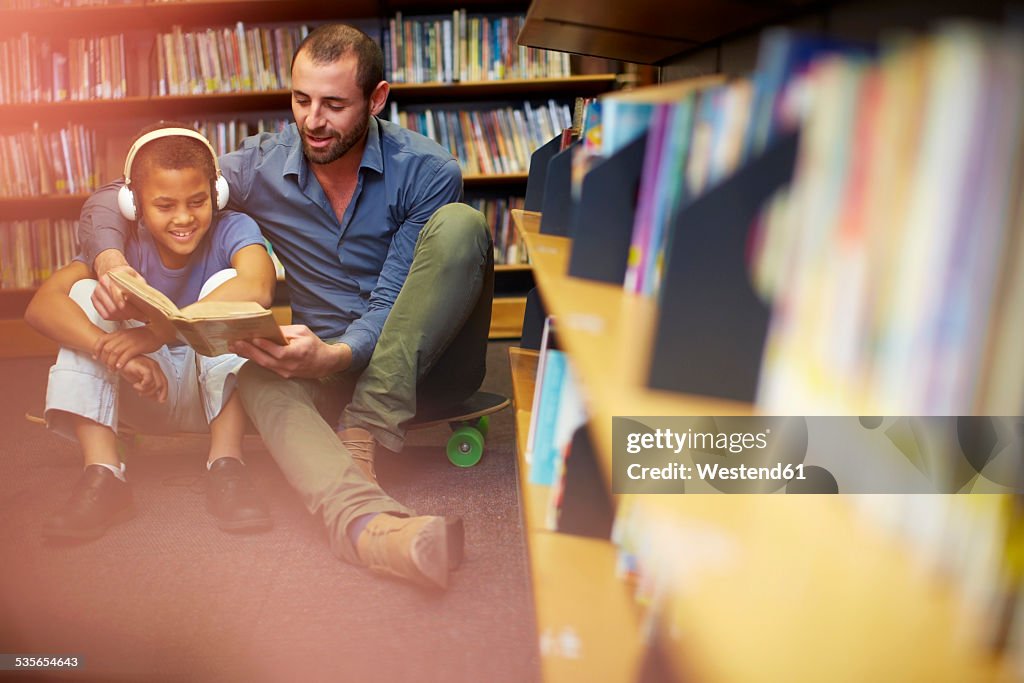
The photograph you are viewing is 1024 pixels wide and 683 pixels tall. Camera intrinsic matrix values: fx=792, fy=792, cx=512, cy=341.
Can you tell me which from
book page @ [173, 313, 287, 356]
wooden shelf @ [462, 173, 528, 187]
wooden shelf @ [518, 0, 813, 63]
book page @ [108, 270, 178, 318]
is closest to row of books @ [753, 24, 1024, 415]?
wooden shelf @ [518, 0, 813, 63]

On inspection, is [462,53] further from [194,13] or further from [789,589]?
[789,589]

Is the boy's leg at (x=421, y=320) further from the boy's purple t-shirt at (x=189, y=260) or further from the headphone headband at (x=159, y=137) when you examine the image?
the headphone headband at (x=159, y=137)

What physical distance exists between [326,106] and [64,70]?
1.93 meters

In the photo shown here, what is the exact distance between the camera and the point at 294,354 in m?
1.40

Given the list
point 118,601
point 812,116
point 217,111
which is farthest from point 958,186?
point 217,111

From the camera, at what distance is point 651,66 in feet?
6.65

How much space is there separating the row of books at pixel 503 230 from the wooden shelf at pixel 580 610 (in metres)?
2.32

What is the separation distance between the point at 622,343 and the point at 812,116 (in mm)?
237

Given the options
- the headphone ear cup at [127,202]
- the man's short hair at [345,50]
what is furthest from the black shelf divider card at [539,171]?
the headphone ear cup at [127,202]

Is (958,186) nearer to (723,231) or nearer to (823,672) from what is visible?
(723,231)

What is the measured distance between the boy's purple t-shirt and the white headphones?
44 mm

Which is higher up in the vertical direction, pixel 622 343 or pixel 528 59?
pixel 528 59

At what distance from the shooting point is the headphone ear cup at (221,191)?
168cm

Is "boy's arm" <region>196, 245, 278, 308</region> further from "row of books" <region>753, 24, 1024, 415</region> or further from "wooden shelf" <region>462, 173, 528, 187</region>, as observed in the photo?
"wooden shelf" <region>462, 173, 528, 187</region>
